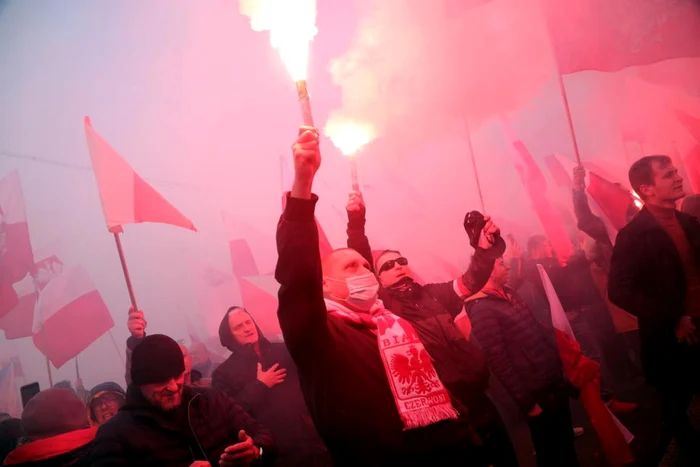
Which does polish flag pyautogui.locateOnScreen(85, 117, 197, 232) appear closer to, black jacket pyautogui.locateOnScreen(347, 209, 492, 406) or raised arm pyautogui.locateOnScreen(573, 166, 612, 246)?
black jacket pyautogui.locateOnScreen(347, 209, 492, 406)

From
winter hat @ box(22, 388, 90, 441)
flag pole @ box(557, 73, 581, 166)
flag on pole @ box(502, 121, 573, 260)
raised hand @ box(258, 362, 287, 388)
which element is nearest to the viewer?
winter hat @ box(22, 388, 90, 441)

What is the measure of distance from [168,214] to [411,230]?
1826 mm

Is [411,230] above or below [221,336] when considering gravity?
above

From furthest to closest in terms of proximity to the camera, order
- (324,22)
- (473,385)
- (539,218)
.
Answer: (324,22)
(539,218)
(473,385)

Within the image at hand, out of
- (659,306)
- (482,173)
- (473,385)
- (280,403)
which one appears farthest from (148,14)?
(659,306)

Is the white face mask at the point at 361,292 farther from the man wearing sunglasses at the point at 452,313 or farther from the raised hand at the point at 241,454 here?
the raised hand at the point at 241,454

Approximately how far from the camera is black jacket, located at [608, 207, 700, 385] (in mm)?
2990

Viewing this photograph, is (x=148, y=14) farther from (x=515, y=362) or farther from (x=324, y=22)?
(x=515, y=362)

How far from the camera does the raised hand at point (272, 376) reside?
2830 mm

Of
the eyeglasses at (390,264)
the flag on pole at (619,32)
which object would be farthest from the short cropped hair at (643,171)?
the eyeglasses at (390,264)

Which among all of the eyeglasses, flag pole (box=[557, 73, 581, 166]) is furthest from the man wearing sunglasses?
flag pole (box=[557, 73, 581, 166])

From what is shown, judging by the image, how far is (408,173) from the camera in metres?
3.58

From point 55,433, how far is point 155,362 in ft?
2.94

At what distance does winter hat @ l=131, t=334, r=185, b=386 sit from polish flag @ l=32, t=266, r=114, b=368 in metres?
1.20
